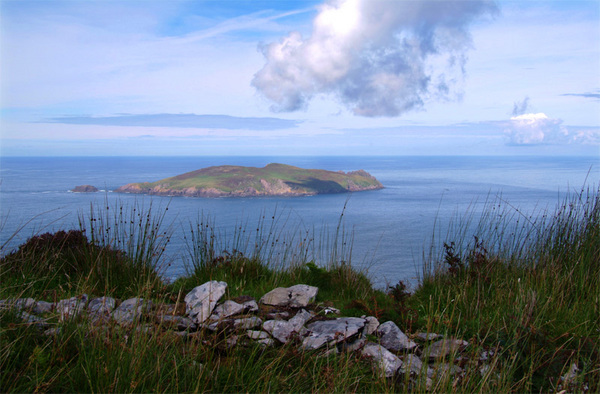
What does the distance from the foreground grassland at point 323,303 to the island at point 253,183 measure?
41.1m

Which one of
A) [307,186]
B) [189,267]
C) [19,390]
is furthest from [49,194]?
[19,390]

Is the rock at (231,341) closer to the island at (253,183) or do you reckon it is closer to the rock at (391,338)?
the rock at (391,338)

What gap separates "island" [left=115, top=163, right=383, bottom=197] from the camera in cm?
4797

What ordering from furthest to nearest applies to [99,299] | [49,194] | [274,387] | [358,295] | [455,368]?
[49,194]
[358,295]
[99,299]
[455,368]
[274,387]

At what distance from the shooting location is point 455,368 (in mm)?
2695

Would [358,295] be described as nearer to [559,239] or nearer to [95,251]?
[559,239]

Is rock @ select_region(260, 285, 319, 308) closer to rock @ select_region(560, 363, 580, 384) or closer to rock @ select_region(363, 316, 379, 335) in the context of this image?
rock @ select_region(363, 316, 379, 335)

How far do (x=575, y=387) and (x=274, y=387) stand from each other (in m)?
1.80

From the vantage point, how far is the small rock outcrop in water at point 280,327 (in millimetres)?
2662

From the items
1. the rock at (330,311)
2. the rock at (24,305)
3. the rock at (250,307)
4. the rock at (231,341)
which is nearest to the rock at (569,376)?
the rock at (330,311)

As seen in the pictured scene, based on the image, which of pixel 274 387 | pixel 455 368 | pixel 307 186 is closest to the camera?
pixel 274 387

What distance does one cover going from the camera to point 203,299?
3543 millimetres

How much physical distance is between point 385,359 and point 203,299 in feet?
5.18

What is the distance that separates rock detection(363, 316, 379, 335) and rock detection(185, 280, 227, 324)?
49.6 inches
